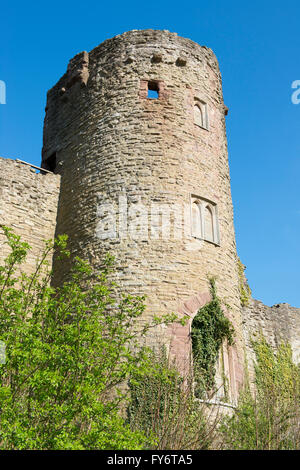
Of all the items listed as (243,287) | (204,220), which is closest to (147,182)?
(204,220)

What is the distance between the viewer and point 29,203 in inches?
532

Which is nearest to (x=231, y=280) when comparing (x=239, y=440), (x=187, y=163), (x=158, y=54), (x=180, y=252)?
(x=180, y=252)

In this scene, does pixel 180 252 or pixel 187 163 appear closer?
pixel 180 252

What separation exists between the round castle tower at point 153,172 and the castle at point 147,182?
3 centimetres

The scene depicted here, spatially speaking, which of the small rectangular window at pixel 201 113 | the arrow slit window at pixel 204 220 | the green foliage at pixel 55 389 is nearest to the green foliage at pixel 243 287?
the arrow slit window at pixel 204 220

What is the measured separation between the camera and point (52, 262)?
13.4 m

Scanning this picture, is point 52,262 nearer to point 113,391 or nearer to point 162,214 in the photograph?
point 162,214

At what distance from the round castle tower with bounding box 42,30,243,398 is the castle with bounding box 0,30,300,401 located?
3 cm

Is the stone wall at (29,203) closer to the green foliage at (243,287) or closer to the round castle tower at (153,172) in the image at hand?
the round castle tower at (153,172)

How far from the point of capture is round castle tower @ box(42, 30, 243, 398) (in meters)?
11.5

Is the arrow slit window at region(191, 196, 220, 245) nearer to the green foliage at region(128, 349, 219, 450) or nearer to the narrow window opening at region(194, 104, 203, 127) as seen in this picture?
the narrow window opening at region(194, 104, 203, 127)

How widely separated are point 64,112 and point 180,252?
20.7ft

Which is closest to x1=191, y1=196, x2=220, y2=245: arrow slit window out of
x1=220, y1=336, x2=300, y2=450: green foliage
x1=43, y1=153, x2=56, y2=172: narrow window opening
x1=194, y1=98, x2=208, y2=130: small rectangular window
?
x1=194, y1=98, x2=208, y2=130: small rectangular window

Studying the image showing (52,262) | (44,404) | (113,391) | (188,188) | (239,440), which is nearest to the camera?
(44,404)
